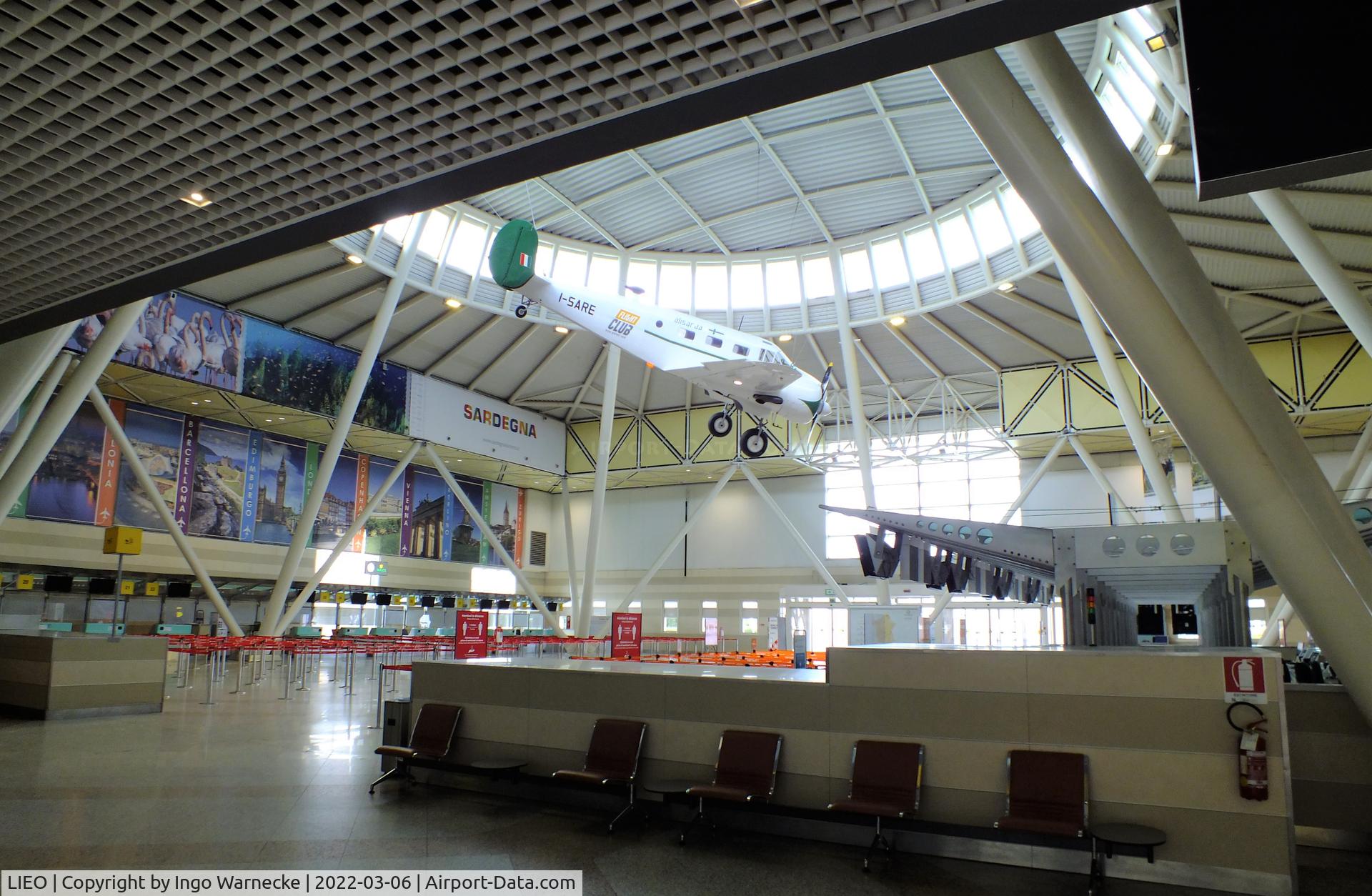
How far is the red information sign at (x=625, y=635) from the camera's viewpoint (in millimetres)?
21750

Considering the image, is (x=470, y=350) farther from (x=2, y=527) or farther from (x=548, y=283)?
(x=2, y=527)

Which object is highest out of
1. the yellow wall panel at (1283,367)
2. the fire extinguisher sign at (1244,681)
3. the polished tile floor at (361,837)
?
the yellow wall panel at (1283,367)

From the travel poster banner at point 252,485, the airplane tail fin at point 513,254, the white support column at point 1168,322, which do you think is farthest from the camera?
the travel poster banner at point 252,485

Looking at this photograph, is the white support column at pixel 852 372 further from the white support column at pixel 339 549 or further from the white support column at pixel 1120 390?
the white support column at pixel 339 549

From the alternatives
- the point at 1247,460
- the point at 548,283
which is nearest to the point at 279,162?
the point at 1247,460

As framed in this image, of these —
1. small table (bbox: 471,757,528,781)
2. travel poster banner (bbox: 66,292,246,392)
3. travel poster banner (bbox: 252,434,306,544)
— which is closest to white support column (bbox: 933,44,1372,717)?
small table (bbox: 471,757,528,781)

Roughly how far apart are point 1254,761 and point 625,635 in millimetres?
17320

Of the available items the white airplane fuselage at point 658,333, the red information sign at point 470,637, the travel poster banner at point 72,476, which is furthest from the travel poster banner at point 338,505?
the red information sign at point 470,637

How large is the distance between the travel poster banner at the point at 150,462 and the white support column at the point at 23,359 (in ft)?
69.3

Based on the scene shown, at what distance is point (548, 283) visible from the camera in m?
23.8

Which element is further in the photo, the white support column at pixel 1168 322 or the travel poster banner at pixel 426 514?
the travel poster banner at pixel 426 514

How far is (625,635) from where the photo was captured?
73.8 feet

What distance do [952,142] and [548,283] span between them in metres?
11.3

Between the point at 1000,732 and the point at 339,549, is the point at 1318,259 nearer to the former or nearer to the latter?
the point at 1000,732
